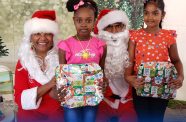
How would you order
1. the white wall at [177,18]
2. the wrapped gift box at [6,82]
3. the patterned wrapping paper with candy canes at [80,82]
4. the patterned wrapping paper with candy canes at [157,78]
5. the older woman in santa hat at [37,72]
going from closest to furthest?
1. the patterned wrapping paper with candy canes at [80,82]
2. the patterned wrapping paper with candy canes at [157,78]
3. the older woman in santa hat at [37,72]
4. the wrapped gift box at [6,82]
5. the white wall at [177,18]

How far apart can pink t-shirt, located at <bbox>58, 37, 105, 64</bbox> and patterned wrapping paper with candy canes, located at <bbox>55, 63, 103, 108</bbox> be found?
6.8 inches

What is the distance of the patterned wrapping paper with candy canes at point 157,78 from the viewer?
215 cm

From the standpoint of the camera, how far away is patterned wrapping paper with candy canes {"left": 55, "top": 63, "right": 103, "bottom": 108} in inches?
78.1

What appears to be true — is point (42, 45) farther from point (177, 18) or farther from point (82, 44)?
point (177, 18)

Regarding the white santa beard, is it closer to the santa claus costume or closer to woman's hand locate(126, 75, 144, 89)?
the santa claus costume

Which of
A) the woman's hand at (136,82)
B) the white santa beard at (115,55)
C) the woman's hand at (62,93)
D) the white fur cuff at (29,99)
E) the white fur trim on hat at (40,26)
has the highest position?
the white fur trim on hat at (40,26)

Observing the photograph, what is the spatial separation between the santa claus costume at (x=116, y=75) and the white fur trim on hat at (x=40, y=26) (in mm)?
371

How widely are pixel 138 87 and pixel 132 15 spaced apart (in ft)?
7.04

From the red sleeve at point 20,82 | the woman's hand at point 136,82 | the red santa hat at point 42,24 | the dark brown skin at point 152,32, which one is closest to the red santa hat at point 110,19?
the dark brown skin at point 152,32

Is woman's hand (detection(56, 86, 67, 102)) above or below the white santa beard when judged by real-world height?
below

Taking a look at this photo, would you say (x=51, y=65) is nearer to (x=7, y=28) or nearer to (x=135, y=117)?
(x=135, y=117)

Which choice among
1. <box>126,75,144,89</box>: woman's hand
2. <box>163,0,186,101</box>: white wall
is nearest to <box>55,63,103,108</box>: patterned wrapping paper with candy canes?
<box>126,75,144,89</box>: woman's hand

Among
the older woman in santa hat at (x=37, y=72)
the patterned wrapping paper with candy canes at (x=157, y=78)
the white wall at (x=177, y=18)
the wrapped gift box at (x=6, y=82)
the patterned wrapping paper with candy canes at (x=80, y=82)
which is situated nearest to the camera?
the patterned wrapping paper with candy canes at (x=80, y=82)

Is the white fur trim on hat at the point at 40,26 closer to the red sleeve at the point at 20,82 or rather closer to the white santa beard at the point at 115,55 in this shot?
the red sleeve at the point at 20,82
